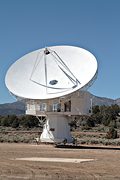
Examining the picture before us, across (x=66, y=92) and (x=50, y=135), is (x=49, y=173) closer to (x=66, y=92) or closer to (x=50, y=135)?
(x=66, y=92)

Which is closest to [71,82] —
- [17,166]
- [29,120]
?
[17,166]

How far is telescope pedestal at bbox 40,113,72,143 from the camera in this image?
5512 centimetres

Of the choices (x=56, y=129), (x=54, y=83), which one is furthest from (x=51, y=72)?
(x=56, y=129)

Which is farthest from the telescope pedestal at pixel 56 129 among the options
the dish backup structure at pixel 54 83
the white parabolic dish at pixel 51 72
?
the white parabolic dish at pixel 51 72

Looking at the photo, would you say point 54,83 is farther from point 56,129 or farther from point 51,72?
point 56,129

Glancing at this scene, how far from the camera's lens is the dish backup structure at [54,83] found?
169ft

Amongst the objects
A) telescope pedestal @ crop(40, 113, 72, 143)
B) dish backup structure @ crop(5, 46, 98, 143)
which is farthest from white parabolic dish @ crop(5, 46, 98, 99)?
telescope pedestal @ crop(40, 113, 72, 143)

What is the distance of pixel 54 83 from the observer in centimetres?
5334

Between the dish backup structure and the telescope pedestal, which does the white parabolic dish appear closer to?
the dish backup structure

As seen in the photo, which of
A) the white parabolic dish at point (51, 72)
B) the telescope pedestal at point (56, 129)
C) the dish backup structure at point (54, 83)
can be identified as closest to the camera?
the white parabolic dish at point (51, 72)

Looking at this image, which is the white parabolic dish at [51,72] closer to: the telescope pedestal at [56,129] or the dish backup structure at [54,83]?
the dish backup structure at [54,83]

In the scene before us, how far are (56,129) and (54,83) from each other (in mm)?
6103

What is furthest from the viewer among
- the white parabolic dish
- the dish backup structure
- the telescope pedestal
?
the telescope pedestal

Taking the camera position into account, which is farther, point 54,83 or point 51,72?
point 51,72
